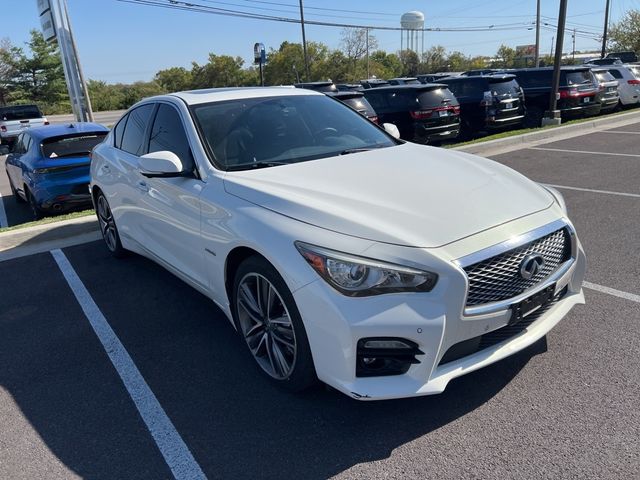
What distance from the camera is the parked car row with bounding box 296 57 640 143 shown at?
41.7 feet

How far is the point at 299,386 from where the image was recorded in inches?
117

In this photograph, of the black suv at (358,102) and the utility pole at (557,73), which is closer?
the black suv at (358,102)

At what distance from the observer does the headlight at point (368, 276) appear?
2.51 m

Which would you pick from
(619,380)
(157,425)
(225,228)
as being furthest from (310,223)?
(619,380)

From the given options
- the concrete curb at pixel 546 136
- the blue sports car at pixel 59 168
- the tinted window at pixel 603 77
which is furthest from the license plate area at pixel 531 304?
the tinted window at pixel 603 77

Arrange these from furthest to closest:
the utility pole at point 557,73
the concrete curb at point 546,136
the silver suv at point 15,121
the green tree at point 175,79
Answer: the green tree at point 175,79, the silver suv at point 15,121, the utility pole at point 557,73, the concrete curb at point 546,136

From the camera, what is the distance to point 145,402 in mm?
3168

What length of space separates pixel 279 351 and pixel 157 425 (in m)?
0.78

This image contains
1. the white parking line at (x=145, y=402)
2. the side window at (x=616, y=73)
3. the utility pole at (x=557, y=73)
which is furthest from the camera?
the side window at (x=616, y=73)

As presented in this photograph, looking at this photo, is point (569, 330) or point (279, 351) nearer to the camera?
point (279, 351)

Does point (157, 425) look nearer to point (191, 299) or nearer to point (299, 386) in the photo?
point (299, 386)

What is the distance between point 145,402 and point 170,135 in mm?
2081

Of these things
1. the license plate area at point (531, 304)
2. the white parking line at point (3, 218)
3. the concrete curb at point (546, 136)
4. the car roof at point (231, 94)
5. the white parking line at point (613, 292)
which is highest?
the car roof at point (231, 94)

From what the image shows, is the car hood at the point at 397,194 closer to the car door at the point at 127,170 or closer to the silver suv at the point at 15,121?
the car door at the point at 127,170
